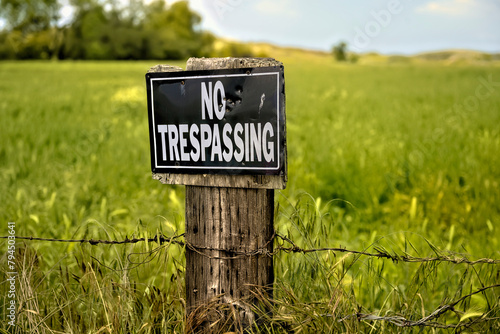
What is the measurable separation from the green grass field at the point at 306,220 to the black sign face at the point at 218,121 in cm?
40

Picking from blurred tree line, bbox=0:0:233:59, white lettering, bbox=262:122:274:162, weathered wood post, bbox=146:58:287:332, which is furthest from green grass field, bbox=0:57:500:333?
blurred tree line, bbox=0:0:233:59

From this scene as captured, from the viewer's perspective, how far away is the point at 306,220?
3277mm

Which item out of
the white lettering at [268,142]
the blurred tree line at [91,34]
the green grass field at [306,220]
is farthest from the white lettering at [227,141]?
the blurred tree line at [91,34]

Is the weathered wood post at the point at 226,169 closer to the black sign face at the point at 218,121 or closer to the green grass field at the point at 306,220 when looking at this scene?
the black sign face at the point at 218,121

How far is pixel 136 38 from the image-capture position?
6019cm

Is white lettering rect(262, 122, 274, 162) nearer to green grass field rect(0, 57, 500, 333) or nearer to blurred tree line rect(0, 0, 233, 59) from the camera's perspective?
green grass field rect(0, 57, 500, 333)

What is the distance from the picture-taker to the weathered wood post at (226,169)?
59.3 inches

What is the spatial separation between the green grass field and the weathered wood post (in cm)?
15

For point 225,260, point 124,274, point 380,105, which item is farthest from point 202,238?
point 380,105

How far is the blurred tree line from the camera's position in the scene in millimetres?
46281

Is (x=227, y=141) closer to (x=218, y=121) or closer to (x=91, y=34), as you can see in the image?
(x=218, y=121)

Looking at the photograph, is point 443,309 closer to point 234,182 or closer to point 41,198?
point 234,182

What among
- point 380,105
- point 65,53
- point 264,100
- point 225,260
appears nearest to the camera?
point 264,100

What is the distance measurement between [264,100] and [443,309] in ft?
3.28
